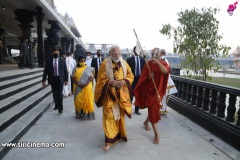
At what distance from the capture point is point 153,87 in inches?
165

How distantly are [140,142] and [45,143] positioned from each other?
5.71ft

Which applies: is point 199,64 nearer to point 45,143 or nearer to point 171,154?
point 171,154

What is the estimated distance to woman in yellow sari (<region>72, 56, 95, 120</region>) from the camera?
541 centimetres

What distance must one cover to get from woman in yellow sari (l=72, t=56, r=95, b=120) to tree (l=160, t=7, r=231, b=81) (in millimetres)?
4105

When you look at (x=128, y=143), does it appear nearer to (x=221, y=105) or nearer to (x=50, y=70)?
(x=221, y=105)

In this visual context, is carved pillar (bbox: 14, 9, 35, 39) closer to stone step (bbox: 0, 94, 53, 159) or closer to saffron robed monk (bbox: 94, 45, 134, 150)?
stone step (bbox: 0, 94, 53, 159)

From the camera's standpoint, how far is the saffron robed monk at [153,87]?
4000 millimetres

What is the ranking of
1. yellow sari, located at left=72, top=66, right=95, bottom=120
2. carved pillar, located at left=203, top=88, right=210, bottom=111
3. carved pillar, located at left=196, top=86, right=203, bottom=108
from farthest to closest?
yellow sari, located at left=72, top=66, right=95, bottom=120 → carved pillar, located at left=196, top=86, right=203, bottom=108 → carved pillar, located at left=203, top=88, right=210, bottom=111

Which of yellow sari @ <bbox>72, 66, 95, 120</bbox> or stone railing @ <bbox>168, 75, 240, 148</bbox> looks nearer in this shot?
stone railing @ <bbox>168, 75, 240, 148</bbox>

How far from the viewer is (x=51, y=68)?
5.79m

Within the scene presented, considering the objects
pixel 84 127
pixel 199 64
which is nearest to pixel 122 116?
pixel 84 127

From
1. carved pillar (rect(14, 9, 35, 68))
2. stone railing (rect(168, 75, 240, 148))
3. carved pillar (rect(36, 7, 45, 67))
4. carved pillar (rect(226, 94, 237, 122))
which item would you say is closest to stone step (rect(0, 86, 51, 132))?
stone railing (rect(168, 75, 240, 148))

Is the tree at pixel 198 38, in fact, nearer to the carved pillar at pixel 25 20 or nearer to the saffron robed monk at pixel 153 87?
the saffron robed monk at pixel 153 87

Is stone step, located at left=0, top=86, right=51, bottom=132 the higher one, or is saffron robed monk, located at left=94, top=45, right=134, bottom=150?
saffron robed monk, located at left=94, top=45, right=134, bottom=150
